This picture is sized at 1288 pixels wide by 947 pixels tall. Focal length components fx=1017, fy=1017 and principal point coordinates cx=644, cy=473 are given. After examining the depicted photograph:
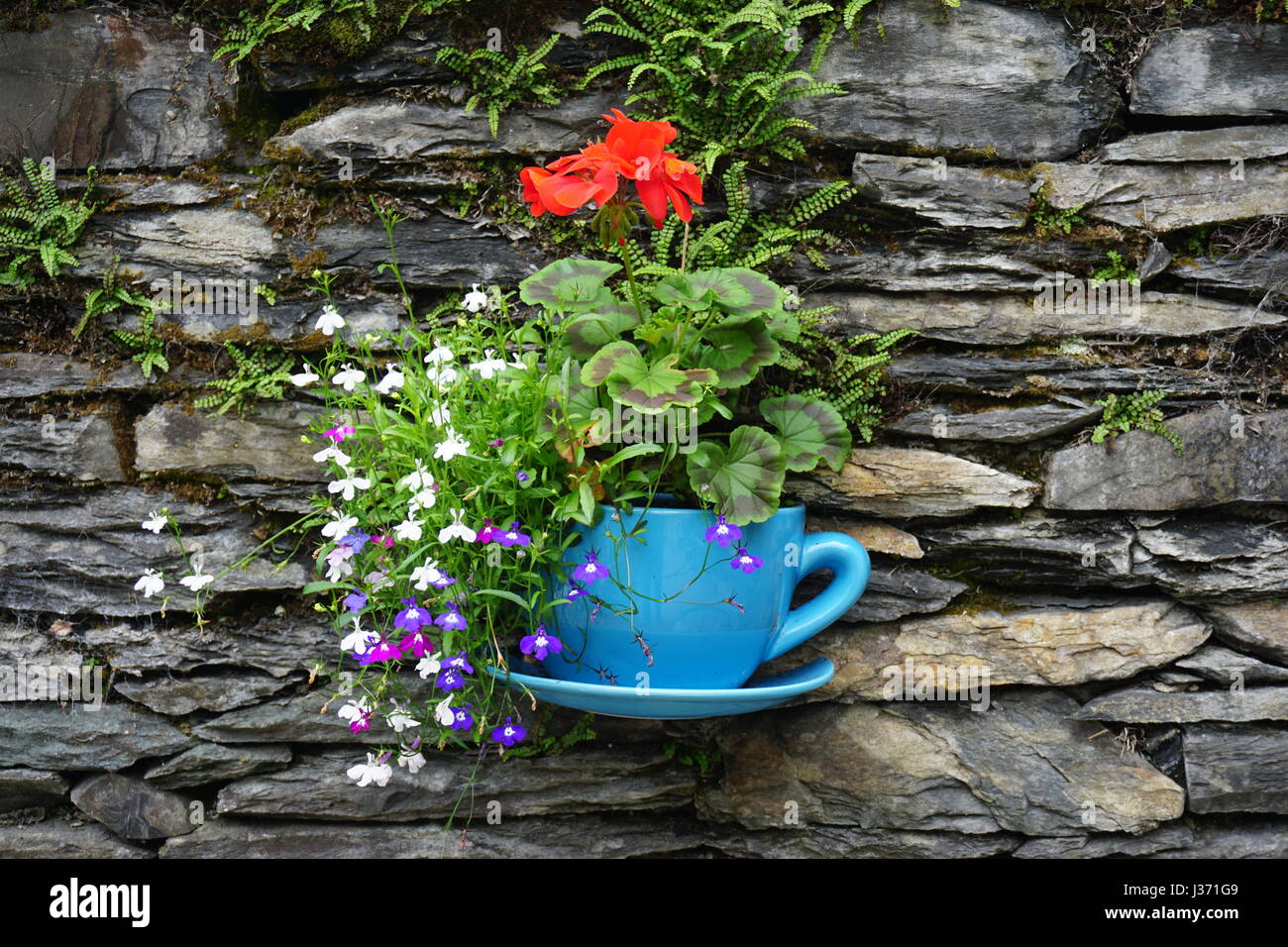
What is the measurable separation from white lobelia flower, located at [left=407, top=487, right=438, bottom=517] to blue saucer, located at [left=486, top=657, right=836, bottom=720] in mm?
383

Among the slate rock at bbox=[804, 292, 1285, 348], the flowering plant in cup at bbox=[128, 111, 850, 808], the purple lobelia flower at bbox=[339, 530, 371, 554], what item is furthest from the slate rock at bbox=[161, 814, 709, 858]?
the slate rock at bbox=[804, 292, 1285, 348]

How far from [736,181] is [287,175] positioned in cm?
118

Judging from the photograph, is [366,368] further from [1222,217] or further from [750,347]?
[1222,217]

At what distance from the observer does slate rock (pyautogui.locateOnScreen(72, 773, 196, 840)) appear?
264 cm

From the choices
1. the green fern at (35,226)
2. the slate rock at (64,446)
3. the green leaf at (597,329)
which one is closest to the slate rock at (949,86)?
the green leaf at (597,329)

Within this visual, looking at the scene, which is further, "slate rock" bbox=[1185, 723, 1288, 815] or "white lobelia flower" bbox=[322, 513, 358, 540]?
"slate rock" bbox=[1185, 723, 1288, 815]

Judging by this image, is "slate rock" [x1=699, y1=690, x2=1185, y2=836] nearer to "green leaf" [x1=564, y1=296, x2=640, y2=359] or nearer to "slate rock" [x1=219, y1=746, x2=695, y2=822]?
"slate rock" [x1=219, y1=746, x2=695, y2=822]

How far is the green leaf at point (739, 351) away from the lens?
7.51 feet

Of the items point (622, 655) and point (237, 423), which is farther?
point (237, 423)

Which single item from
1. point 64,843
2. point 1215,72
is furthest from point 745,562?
point 64,843

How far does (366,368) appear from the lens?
2.55 metres

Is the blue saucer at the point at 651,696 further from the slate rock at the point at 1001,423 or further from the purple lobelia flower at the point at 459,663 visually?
the slate rock at the point at 1001,423

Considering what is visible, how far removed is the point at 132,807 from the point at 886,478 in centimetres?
213

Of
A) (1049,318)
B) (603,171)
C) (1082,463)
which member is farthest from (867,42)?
(1082,463)
